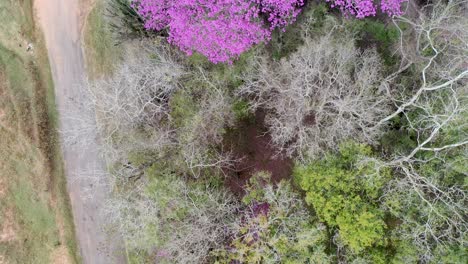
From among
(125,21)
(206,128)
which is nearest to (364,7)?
(206,128)

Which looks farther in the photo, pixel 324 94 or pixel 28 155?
pixel 28 155

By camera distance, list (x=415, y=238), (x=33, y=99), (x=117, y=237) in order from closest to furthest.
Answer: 1. (x=415, y=238)
2. (x=117, y=237)
3. (x=33, y=99)

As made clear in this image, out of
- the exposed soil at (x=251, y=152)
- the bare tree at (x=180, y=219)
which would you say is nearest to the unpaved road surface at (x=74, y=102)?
the bare tree at (x=180, y=219)

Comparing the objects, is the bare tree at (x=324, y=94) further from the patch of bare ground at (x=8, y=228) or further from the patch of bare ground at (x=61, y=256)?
the patch of bare ground at (x=8, y=228)

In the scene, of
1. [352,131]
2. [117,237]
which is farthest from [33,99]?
[352,131]

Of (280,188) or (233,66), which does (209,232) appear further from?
(233,66)

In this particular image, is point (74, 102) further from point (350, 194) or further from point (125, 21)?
point (350, 194)
